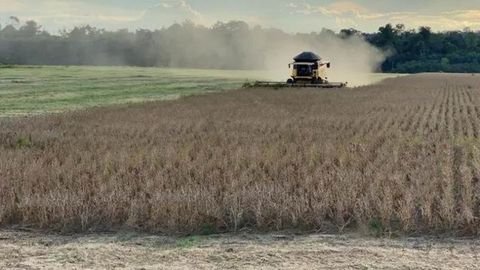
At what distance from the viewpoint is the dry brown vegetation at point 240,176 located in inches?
287

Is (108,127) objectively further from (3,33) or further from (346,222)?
(3,33)

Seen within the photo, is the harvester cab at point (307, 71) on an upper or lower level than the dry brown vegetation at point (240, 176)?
upper

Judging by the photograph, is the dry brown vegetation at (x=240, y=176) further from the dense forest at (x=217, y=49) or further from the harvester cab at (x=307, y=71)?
the dense forest at (x=217, y=49)

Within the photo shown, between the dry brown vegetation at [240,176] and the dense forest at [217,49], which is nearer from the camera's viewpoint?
the dry brown vegetation at [240,176]

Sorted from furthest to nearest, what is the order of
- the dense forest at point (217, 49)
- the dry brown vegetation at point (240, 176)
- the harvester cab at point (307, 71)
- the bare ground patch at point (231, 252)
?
the dense forest at point (217, 49)
the harvester cab at point (307, 71)
the dry brown vegetation at point (240, 176)
the bare ground patch at point (231, 252)

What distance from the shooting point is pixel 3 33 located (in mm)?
172250

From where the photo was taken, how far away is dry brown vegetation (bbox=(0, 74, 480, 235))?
7.29 m

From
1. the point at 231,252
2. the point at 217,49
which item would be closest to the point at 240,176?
the point at 231,252

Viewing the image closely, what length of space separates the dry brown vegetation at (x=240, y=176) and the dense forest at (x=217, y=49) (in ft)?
316

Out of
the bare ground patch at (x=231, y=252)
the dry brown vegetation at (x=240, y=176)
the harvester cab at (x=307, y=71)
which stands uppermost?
the harvester cab at (x=307, y=71)

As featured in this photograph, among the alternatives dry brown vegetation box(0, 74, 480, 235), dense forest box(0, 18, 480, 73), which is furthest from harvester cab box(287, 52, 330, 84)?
dense forest box(0, 18, 480, 73)

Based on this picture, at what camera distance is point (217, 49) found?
126 m

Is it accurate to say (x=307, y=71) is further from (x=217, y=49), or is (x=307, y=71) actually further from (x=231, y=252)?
(x=217, y=49)

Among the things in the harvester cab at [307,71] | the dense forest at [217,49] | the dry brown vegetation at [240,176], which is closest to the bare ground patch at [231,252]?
the dry brown vegetation at [240,176]
